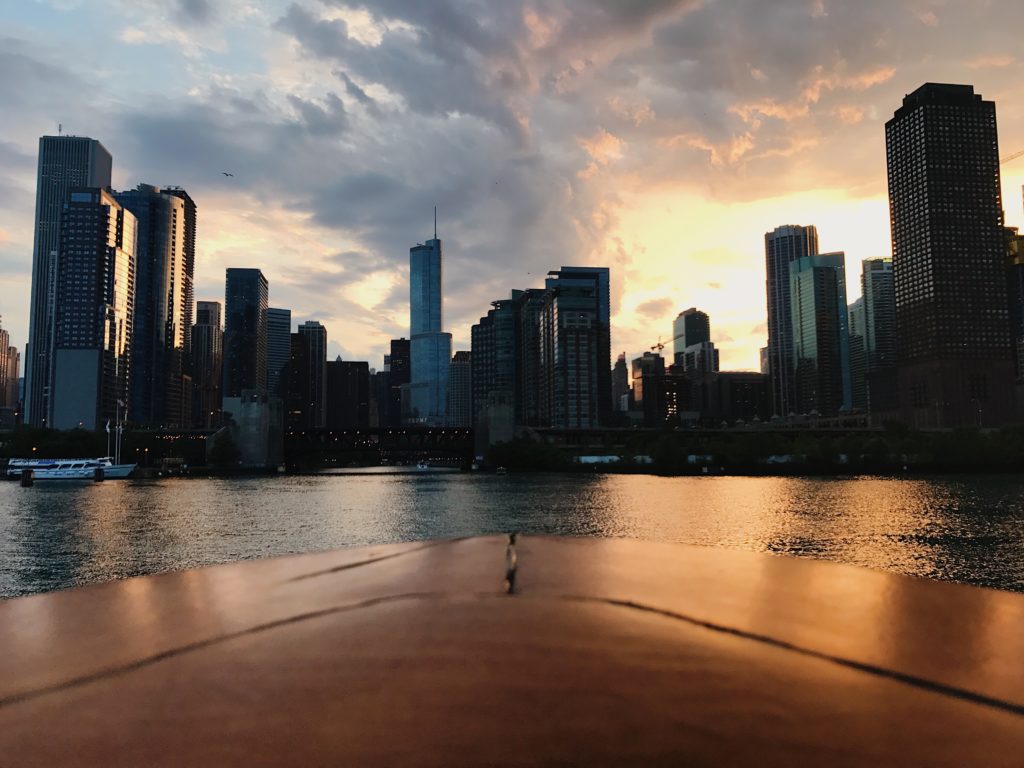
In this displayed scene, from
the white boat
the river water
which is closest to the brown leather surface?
the river water

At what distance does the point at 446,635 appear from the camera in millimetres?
1798

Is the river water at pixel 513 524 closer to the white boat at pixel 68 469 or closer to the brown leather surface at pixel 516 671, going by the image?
the brown leather surface at pixel 516 671

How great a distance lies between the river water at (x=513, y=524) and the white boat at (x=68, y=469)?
32050 mm

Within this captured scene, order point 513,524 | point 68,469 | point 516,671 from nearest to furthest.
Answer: point 516,671 → point 513,524 → point 68,469

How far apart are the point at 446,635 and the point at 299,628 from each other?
44 cm

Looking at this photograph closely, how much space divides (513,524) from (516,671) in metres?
39.9

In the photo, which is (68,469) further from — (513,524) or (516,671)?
(516,671)

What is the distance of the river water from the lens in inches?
1073

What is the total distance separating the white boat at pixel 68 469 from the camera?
3865 inches

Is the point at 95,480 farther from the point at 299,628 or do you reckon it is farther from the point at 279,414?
the point at 299,628

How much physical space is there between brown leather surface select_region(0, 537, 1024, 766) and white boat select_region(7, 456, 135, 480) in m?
113

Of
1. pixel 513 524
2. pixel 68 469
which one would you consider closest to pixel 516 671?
pixel 513 524

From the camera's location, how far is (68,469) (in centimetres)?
9994

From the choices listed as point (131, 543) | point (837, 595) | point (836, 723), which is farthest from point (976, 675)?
point (131, 543)
